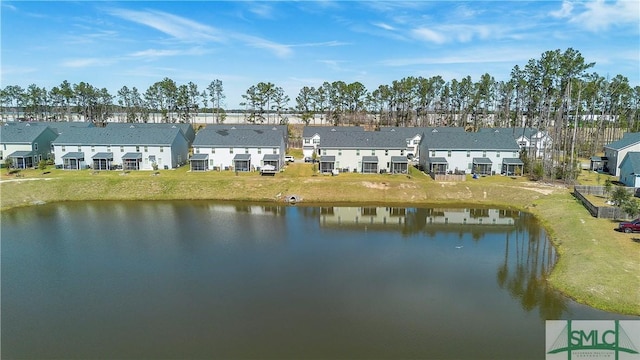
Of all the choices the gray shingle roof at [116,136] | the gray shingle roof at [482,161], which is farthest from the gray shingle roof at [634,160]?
the gray shingle roof at [116,136]

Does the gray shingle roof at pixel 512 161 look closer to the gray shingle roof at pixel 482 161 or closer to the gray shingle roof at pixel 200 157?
the gray shingle roof at pixel 482 161

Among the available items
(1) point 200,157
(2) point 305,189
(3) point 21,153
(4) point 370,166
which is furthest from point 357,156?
(3) point 21,153

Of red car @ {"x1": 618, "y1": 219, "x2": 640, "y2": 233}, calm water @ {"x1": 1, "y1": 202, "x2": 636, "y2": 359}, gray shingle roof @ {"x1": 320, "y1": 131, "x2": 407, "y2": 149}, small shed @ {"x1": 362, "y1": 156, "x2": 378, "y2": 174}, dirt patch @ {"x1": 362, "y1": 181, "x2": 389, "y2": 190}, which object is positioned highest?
gray shingle roof @ {"x1": 320, "y1": 131, "x2": 407, "y2": 149}

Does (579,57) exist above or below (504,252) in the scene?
above

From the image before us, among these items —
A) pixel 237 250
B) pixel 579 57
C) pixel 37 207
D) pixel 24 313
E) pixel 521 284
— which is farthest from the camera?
pixel 579 57

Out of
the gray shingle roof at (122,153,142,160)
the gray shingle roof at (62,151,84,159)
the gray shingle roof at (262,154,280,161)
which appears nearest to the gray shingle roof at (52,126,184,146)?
the gray shingle roof at (62,151,84,159)

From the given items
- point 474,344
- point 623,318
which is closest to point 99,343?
point 474,344

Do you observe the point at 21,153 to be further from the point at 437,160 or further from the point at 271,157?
the point at 437,160

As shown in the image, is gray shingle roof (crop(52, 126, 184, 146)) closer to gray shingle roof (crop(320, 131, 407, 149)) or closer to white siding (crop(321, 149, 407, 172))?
gray shingle roof (crop(320, 131, 407, 149))

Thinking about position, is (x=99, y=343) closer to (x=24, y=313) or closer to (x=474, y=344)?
(x=24, y=313)
